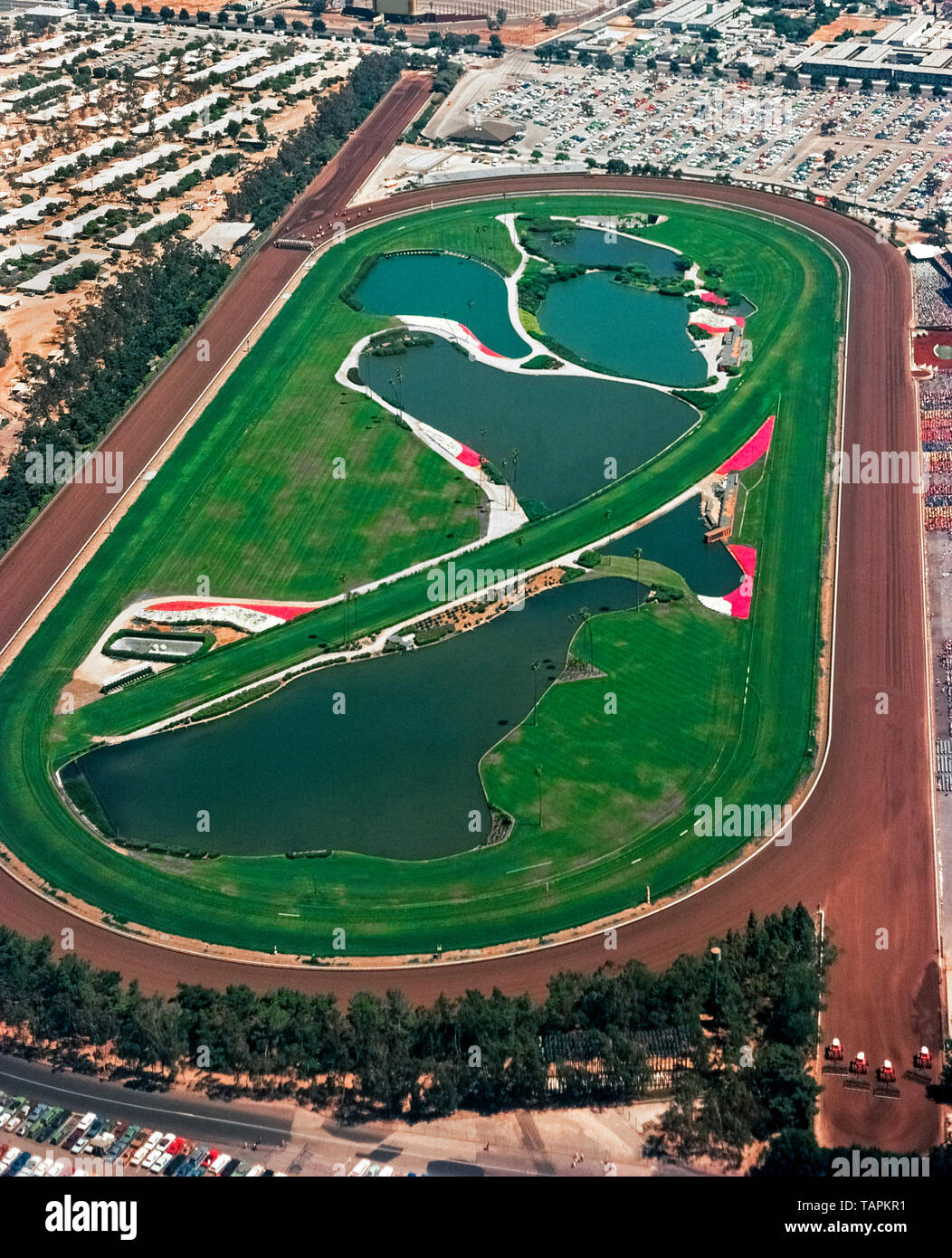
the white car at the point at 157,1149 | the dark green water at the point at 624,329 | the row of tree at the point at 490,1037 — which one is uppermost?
the dark green water at the point at 624,329

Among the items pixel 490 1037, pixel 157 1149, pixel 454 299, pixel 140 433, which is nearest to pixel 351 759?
pixel 490 1037

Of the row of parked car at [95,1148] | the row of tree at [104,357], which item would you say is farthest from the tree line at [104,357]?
the row of parked car at [95,1148]

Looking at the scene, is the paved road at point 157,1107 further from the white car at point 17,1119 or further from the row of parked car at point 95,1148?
the white car at point 17,1119

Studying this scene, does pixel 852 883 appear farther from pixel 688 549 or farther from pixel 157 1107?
pixel 157 1107

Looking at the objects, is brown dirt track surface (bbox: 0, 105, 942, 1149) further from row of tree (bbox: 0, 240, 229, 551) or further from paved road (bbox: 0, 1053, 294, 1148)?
paved road (bbox: 0, 1053, 294, 1148)

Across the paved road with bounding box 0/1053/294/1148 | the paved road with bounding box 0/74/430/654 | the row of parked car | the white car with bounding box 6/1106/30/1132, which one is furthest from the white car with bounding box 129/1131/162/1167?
the paved road with bounding box 0/74/430/654

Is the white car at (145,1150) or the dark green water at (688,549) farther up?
the dark green water at (688,549)

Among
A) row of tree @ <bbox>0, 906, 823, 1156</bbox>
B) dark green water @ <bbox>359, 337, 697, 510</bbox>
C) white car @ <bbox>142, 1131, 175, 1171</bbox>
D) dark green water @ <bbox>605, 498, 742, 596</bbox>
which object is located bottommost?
white car @ <bbox>142, 1131, 175, 1171</bbox>

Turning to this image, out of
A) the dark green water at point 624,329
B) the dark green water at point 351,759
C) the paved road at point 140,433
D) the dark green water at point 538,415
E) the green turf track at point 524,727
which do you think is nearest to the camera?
the green turf track at point 524,727
